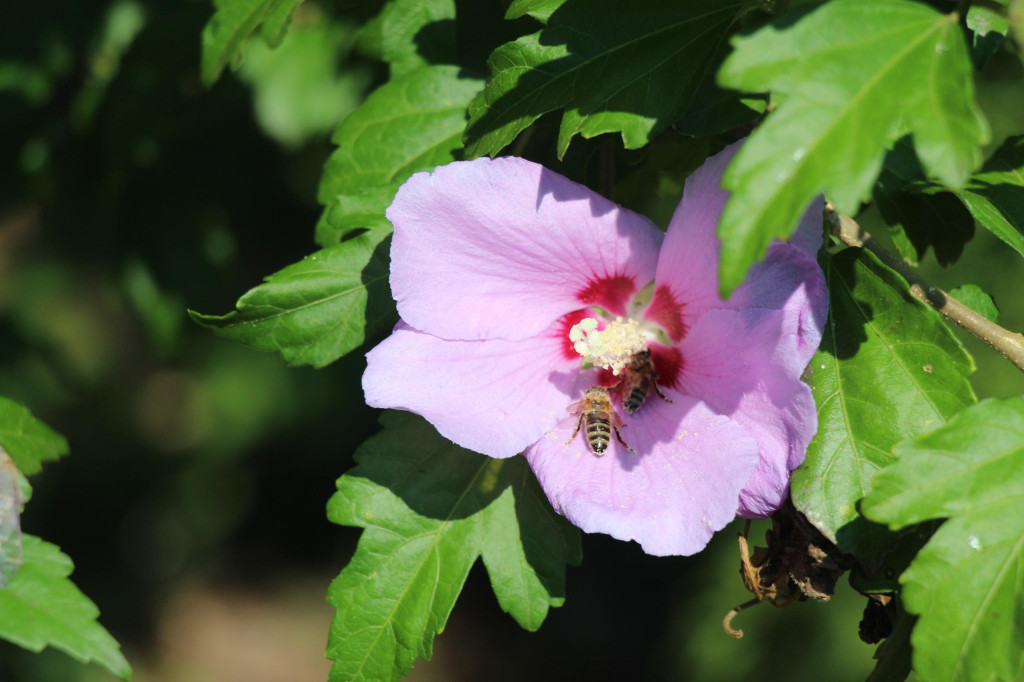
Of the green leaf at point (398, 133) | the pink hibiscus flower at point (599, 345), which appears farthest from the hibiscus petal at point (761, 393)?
the green leaf at point (398, 133)

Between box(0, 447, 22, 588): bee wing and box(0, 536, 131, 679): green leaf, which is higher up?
box(0, 447, 22, 588): bee wing

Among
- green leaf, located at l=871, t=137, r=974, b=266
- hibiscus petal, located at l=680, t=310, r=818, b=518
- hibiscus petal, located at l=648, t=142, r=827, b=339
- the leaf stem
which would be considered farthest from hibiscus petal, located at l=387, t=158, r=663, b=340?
green leaf, located at l=871, t=137, r=974, b=266

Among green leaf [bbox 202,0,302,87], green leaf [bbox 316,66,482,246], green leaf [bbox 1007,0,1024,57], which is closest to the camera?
green leaf [bbox 1007,0,1024,57]

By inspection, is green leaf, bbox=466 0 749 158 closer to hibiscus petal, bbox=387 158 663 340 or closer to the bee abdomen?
hibiscus petal, bbox=387 158 663 340

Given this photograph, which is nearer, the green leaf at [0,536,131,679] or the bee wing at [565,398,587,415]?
the green leaf at [0,536,131,679]

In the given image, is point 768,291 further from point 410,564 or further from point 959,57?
point 410,564

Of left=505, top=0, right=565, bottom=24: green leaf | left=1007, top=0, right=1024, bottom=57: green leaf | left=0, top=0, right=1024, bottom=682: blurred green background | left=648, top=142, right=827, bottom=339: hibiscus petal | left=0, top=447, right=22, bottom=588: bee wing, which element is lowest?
left=0, top=0, right=1024, bottom=682: blurred green background
